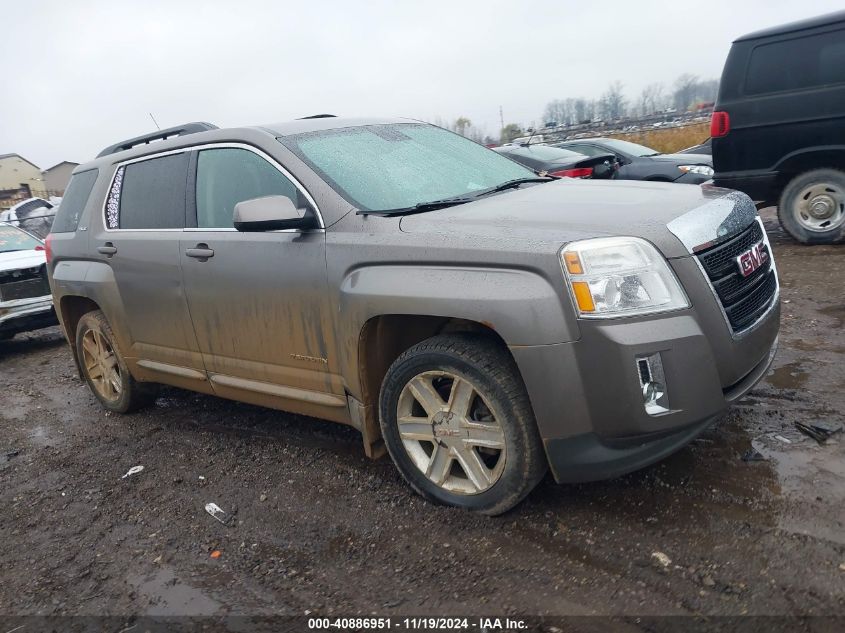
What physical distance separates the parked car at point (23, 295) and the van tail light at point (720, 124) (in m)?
7.47

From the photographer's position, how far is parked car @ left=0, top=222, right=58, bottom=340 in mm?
7578

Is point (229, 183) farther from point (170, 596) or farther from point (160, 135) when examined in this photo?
point (170, 596)

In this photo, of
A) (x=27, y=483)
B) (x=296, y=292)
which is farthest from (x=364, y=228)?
(x=27, y=483)

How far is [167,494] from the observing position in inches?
143

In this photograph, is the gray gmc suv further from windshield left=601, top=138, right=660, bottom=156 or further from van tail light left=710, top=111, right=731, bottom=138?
windshield left=601, top=138, right=660, bottom=156

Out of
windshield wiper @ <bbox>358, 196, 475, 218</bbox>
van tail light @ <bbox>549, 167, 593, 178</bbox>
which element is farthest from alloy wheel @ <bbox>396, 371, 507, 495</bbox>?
van tail light @ <bbox>549, 167, 593, 178</bbox>

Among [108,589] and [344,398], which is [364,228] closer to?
[344,398]

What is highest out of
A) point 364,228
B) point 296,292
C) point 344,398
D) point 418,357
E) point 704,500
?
point 364,228

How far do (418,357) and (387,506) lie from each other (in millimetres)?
779

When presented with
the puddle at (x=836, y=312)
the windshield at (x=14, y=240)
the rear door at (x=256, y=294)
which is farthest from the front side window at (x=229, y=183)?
the windshield at (x=14, y=240)

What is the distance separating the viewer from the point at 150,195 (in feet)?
14.0

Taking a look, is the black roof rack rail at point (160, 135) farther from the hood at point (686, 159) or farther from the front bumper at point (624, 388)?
the hood at point (686, 159)

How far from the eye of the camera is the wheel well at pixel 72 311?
16.5 feet

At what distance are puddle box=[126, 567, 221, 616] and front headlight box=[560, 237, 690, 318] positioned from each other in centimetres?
184
